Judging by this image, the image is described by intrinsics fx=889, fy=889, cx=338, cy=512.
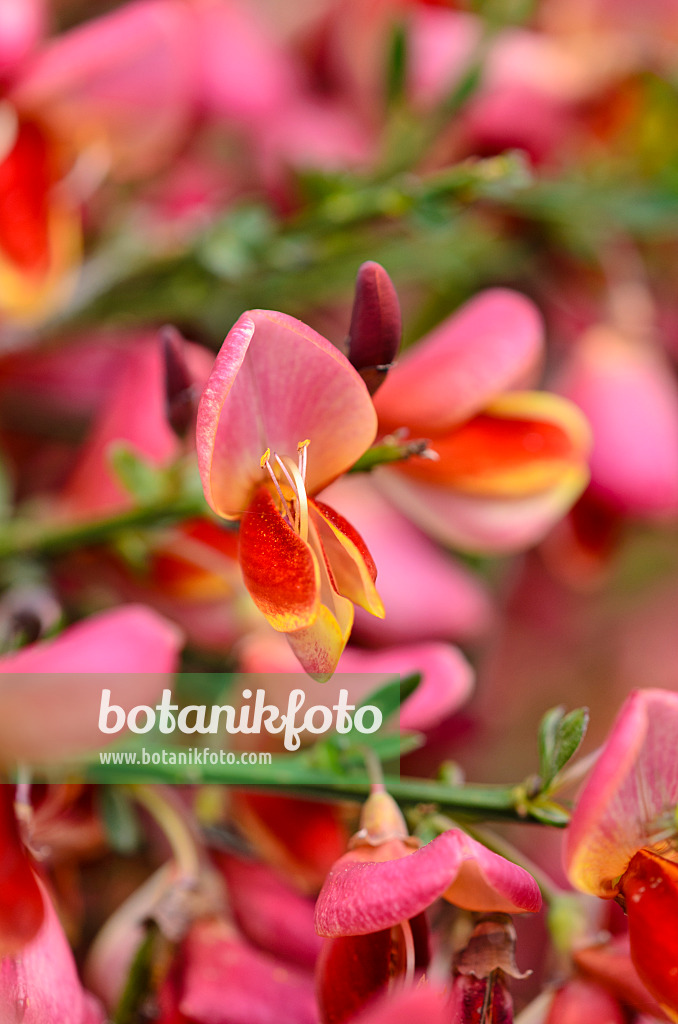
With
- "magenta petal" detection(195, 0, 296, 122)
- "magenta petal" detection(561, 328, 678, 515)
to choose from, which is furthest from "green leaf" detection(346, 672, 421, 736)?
"magenta petal" detection(195, 0, 296, 122)

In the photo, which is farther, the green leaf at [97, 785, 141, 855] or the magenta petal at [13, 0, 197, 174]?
the magenta petal at [13, 0, 197, 174]

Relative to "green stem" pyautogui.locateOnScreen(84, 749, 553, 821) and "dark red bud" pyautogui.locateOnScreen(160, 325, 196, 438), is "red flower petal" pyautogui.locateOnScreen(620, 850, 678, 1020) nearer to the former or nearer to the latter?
"green stem" pyautogui.locateOnScreen(84, 749, 553, 821)

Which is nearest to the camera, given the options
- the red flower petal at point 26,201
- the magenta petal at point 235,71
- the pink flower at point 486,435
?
the pink flower at point 486,435

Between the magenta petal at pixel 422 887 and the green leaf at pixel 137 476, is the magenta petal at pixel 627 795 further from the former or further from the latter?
the green leaf at pixel 137 476

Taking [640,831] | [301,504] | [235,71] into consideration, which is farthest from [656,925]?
[235,71]

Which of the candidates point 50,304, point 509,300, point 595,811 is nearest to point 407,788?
point 595,811

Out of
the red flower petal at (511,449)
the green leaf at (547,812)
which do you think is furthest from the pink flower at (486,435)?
the green leaf at (547,812)
